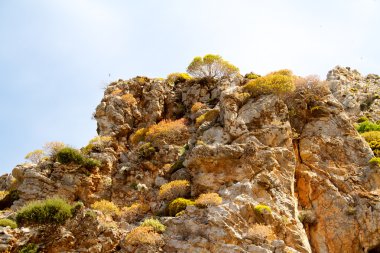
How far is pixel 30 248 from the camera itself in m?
22.6

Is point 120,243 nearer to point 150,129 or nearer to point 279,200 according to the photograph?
point 279,200

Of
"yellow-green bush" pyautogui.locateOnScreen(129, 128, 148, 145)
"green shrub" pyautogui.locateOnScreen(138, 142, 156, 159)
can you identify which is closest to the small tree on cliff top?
"yellow-green bush" pyautogui.locateOnScreen(129, 128, 148, 145)

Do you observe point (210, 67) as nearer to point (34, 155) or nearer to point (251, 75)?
point (251, 75)

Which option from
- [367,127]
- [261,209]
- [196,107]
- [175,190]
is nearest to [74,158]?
[175,190]

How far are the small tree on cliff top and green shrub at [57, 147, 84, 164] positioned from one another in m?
→ 20.3

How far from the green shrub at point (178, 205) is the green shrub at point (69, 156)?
10542 millimetres

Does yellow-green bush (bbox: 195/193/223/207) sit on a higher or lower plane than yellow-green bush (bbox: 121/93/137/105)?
lower

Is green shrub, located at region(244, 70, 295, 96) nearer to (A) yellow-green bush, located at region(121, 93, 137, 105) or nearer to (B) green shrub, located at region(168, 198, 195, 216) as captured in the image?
(B) green shrub, located at region(168, 198, 195, 216)

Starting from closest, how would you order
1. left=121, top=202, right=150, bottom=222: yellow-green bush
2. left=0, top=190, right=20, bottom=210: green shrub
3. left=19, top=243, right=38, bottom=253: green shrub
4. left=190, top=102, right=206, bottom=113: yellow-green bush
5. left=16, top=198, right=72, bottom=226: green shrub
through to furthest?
1. left=19, top=243, right=38, bottom=253: green shrub
2. left=16, top=198, right=72, bottom=226: green shrub
3. left=121, top=202, right=150, bottom=222: yellow-green bush
4. left=0, top=190, right=20, bottom=210: green shrub
5. left=190, top=102, right=206, bottom=113: yellow-green bush

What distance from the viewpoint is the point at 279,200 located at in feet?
90.6

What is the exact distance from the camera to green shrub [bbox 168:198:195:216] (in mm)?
26922

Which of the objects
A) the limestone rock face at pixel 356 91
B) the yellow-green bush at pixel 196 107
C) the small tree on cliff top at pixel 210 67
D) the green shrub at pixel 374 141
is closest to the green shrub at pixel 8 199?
the yellow-green bush at pixel 196 107

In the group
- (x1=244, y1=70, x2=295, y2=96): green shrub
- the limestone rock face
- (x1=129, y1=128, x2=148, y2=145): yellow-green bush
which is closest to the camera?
(x1=244, y1=70, x2=295, y2=96): green shrub

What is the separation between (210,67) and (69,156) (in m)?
21.8
